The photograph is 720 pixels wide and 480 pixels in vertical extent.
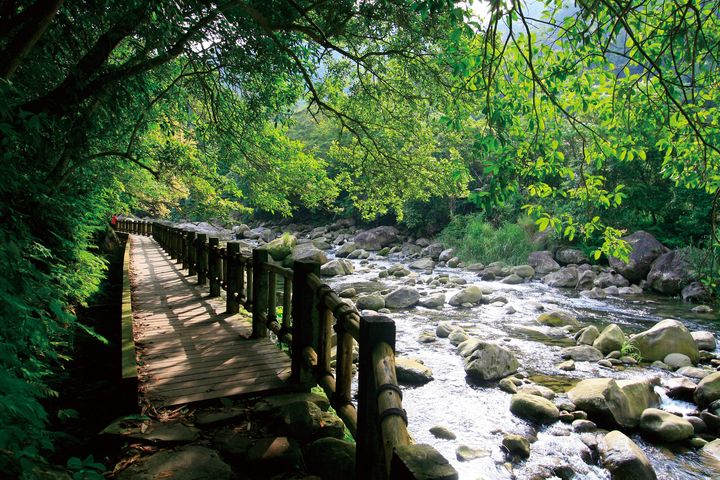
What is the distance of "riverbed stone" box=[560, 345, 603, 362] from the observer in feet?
28.9

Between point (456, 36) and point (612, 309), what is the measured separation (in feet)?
41.7

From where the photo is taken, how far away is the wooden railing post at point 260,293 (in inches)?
220

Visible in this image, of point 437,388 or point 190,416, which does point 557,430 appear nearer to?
point 437,388

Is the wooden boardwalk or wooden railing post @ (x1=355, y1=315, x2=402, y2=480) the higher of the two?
wooden railing post @ (x1=355, y1=315, x2=402, y2=480)

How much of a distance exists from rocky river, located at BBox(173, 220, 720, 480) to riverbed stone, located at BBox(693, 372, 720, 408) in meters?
0.12

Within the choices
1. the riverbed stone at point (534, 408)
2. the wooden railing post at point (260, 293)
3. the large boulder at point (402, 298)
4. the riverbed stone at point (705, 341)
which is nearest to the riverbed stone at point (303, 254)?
the large boulder at point (402, 298)

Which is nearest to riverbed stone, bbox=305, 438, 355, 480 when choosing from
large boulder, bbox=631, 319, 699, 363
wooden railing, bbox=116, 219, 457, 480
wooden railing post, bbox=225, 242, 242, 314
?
wooden railing, bbox=116, 219, 457, 480

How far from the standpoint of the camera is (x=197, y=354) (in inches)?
200

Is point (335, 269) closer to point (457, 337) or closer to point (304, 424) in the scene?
point (457, 337)

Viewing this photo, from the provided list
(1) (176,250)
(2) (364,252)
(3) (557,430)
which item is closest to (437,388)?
(3) (557,430)

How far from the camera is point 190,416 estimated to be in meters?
3.65

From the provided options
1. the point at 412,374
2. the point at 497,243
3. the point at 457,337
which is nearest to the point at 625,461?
the point at 412,374

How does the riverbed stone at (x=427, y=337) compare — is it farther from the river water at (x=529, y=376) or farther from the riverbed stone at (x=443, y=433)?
the riverbed stone at (x=443, y=433)

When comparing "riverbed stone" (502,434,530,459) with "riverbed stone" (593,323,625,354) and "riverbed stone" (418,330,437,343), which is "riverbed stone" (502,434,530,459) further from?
"riverbed stone" (593,323,625,354)
